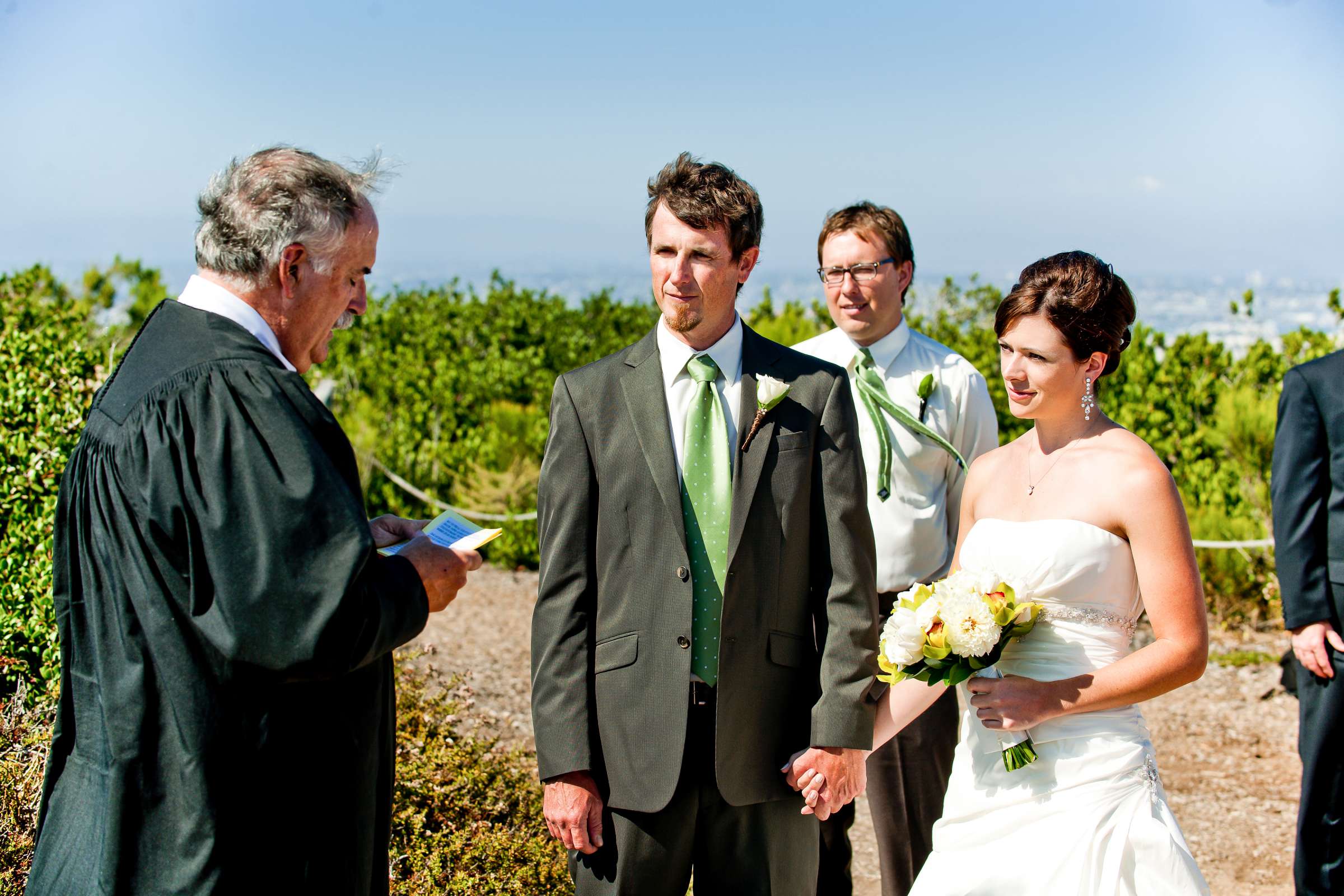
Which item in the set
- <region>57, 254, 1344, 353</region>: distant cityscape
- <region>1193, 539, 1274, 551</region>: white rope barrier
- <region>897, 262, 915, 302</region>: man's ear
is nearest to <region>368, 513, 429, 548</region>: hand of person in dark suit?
<region>897, 262, 915, 302</region>: man's ear

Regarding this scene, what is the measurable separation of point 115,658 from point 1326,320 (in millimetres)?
9263

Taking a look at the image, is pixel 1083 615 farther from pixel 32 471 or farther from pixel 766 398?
pixel 32 471

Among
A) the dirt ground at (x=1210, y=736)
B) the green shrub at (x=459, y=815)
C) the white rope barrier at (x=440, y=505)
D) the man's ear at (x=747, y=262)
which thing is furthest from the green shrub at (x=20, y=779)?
the white rope barrier at (x=440, y=505)

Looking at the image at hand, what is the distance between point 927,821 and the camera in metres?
4.16

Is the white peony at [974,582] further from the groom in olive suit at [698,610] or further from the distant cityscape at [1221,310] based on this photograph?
the distant cityscape at [1221,310]

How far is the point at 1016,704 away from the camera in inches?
122

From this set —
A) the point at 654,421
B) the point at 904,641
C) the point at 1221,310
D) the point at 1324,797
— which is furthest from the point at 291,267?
the point at 1221,310

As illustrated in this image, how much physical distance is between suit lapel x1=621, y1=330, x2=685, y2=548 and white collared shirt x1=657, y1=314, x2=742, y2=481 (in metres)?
0.03

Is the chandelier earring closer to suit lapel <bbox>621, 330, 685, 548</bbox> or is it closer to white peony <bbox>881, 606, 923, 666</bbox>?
white peony <bbox>881, 606, 923, 666</bbox>

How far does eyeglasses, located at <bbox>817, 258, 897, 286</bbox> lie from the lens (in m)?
4.59

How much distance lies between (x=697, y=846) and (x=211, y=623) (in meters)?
1.51

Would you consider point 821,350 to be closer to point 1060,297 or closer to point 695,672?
point 1060,297

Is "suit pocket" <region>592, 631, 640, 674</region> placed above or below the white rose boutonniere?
below

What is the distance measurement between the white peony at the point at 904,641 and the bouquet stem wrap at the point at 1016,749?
319 millimetres
